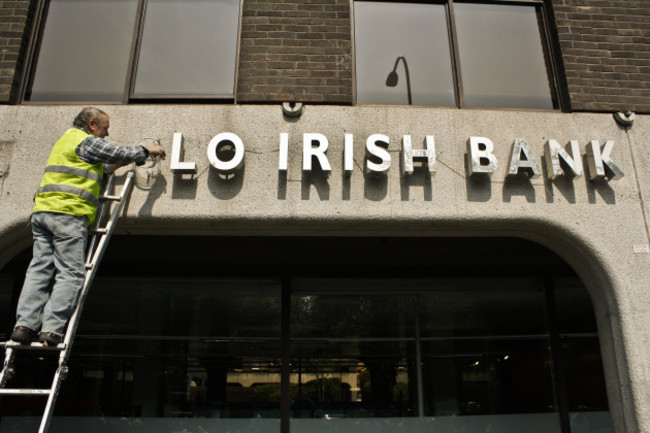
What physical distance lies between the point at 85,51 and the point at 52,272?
111 inches

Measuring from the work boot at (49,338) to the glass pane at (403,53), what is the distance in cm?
358

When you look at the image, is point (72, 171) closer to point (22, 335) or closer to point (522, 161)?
point (22, 335)

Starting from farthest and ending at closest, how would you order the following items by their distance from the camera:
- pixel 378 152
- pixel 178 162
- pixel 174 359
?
pixel 174 359 → pixel 378 152 → pixel 178 162

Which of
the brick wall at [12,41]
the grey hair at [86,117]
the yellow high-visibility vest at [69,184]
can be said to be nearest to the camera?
the yellow high-visibility vest at [69,184]

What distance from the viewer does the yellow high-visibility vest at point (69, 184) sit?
3.95m

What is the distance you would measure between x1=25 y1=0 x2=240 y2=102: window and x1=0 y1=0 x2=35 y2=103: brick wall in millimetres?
224

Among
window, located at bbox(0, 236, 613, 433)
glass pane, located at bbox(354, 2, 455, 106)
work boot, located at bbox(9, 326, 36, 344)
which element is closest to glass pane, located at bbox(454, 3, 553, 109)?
glass pane, located at bbox(354, 2, 455, 106)

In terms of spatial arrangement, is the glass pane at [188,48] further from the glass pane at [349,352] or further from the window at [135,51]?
the glass pane at [349,352]

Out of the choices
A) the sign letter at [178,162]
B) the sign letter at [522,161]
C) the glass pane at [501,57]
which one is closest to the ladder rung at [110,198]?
the sign letter at [178,162]

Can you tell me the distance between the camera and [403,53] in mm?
5781

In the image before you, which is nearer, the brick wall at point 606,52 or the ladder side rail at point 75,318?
the ladder side rail at point 75,318

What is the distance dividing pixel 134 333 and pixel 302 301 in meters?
2.17

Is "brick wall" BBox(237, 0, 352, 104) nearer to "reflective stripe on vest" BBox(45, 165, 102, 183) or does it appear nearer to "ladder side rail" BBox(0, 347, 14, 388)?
"reflective stripe on vest" BBox(45, 165, 102, 183)

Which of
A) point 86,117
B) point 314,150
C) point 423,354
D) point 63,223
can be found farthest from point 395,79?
point 63,223
